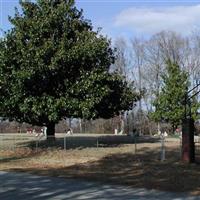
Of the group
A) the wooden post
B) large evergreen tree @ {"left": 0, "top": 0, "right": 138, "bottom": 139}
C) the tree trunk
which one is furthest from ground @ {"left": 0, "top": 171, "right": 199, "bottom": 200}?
the tree trunk

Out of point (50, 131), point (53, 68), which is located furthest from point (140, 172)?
point (50, 131)

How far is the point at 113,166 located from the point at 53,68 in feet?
26.6

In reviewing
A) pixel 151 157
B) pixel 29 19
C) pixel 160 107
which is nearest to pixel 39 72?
pixel 29 19

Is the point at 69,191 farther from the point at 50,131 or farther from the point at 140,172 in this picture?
the point at 50,131

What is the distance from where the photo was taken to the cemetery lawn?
16.0 metres

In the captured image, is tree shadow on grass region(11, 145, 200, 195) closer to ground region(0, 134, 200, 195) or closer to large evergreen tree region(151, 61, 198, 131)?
ground region(0, 134, 200, 195)

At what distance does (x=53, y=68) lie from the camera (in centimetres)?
2709

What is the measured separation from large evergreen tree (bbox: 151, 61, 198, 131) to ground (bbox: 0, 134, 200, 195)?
689 inches

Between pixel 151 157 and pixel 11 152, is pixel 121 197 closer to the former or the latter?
pixel 151 157

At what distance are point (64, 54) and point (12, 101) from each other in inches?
140

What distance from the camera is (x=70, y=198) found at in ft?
41.6

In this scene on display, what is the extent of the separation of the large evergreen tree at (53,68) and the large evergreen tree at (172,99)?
53.5 feet

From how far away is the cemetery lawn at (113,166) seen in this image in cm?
1605

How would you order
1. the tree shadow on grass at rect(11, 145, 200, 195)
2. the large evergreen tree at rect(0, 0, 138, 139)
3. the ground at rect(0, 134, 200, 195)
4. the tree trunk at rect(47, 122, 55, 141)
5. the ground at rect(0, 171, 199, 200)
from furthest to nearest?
1. the tree trunk at rect(47, 122, 55, 141)
2. the large evergreen tree at rect(0, 0, 138, 139)
3. the ground at rect(0, 134, 200, 195)
4. the tree shadow on grass at rect(11, 145, 200, 195)
5. the ground at rect(0, 171, 199, 200)
